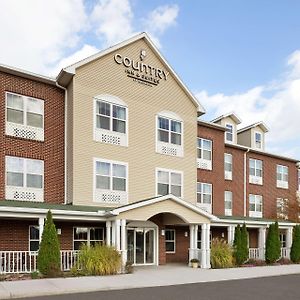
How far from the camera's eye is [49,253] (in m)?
18.2

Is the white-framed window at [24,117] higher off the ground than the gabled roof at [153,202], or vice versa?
the white-framed window at [24,117]

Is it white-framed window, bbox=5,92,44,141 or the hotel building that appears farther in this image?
white-framed window, bbox=5,92,44,141

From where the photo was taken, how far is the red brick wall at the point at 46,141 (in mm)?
20875

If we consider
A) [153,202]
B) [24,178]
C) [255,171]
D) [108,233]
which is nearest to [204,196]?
[255,171]

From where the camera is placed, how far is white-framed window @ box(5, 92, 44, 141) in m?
21.1

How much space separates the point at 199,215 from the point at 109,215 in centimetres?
567

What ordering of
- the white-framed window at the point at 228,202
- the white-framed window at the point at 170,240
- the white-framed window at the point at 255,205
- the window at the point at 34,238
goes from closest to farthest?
the window at the point at 34,238, the white-framed window at the point at 170,240, the white-framed window at the point at 228,202, the white-framed window at the point at 255,205

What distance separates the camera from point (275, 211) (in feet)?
120

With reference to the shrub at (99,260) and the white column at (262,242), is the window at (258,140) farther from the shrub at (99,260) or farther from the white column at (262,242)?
the shrub at (99,260)

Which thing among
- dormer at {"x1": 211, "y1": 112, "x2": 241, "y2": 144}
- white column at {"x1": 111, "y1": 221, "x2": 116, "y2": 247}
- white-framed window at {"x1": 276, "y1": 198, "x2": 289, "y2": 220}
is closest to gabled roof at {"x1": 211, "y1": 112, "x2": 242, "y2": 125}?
dormer at {"x1": 211, "y1": 112, "x2": 241, "y2": 144}

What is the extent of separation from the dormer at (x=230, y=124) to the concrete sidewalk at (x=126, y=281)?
13.5m

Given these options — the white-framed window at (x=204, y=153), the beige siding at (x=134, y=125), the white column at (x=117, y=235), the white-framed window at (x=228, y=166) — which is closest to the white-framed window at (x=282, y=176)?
the white-framed window at (x=228, y=166)

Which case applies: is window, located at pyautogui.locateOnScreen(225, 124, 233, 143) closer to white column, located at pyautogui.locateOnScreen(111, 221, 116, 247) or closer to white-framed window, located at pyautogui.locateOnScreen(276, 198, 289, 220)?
white-framed window, located at pyautogui.locateOnScreen(276, 198, 289, 220)

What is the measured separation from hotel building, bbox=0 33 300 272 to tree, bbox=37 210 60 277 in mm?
980
